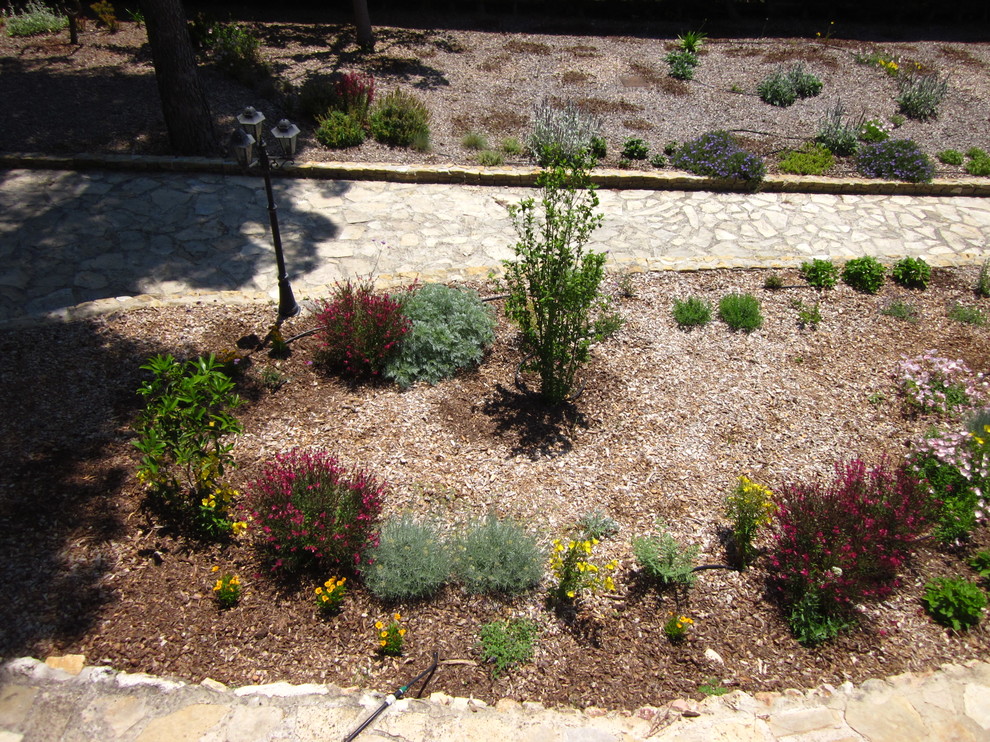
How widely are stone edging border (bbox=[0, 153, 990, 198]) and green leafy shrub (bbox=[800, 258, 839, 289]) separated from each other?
2252 mm

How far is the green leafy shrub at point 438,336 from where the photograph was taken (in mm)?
6082

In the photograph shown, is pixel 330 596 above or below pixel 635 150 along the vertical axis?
below

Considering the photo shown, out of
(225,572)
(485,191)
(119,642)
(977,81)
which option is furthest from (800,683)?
(977,81)

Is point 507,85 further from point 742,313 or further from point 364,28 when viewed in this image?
point 742,313

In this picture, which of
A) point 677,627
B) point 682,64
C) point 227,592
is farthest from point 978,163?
point 227,592

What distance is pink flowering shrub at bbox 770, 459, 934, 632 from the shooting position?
4387 mm

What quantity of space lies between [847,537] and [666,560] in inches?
44.9

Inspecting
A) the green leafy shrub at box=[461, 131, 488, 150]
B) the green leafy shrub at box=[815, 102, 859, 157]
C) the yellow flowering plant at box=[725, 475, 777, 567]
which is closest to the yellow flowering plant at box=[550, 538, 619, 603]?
the yellow flowering plant at box=[725, 475, 777, 567]

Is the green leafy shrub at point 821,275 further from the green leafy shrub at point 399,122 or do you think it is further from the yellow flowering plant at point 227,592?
the yellow flowering plant at point 227,592

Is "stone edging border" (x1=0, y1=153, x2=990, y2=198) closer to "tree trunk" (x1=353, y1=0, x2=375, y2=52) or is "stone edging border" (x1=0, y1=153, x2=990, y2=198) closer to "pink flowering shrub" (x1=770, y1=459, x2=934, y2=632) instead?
"tree trunk" (x1=353, y1=0, x2=375, y2=52)

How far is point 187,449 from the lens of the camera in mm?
4527

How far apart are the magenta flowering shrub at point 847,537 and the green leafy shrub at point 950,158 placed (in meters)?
7.42

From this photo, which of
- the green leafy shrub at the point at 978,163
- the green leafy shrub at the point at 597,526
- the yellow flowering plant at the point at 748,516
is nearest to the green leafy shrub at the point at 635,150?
the green leafy shrub at the point at 978,163

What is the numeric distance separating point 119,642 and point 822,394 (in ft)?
18.6
